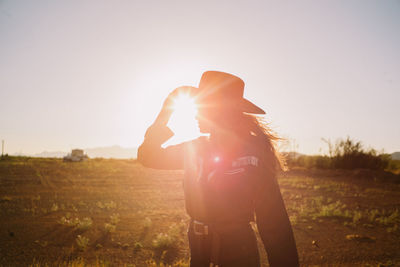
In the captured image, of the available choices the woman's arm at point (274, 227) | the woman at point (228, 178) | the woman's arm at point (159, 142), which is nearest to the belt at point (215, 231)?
the woman at point (228, 178)

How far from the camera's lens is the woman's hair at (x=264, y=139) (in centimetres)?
224

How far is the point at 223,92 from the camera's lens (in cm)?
248

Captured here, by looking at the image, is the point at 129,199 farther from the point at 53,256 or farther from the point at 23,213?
the point at 53,256

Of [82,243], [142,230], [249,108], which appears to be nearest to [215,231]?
[249,108]

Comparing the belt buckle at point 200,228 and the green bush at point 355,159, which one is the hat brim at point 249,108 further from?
the green bush at point 355,159

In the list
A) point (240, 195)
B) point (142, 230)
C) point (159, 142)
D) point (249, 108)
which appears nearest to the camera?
point (240, 195)

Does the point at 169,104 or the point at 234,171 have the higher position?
the point at 169,104

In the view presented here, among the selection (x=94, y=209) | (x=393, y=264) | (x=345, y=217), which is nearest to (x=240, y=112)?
(x=393, y=264)

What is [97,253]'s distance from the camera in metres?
6.11

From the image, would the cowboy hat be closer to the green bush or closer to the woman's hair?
the woman's hair

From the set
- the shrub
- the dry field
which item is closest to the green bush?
the dry field

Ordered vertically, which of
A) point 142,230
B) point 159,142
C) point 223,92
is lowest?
point 142,230

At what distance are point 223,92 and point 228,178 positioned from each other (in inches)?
33.3

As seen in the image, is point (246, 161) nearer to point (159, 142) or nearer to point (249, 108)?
point (249, 108)
